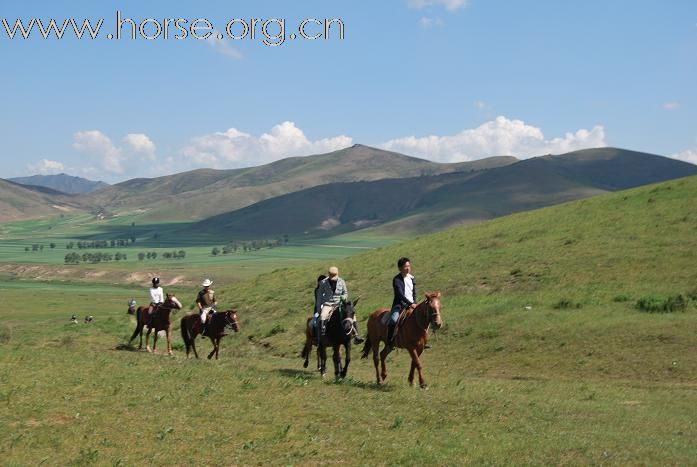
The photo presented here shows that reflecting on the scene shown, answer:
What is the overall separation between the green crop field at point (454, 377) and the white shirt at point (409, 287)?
9.04 ft

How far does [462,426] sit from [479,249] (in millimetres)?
40614

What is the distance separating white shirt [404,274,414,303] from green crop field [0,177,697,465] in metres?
2.75

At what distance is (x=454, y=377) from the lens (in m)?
28.0

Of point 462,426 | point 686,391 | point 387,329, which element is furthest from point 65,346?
point 686,391

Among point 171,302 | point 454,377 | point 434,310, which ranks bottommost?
point 454,377

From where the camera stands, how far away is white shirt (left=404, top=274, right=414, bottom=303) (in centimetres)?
2156

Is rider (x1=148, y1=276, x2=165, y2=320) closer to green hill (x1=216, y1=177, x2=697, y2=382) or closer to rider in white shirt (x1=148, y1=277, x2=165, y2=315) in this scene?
rider in white shirt (x1=148, y1=277, x2=165, y2=315)

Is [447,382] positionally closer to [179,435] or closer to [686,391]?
[686,391]

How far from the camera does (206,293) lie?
31.0m

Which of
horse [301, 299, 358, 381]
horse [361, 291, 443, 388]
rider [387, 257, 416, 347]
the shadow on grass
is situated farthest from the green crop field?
rider [387, 257, 416, 347]

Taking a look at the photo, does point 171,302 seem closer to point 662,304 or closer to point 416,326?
point 416,326

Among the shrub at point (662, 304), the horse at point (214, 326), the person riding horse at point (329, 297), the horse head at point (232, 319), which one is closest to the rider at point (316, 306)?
the person riding horse at point (329, 297)

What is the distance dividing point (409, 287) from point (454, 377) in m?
7.84

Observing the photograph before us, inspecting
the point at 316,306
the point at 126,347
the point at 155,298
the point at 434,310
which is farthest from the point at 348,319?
the point at 126,347
